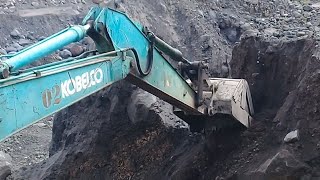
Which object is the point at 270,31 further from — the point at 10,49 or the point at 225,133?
the point at 10,49

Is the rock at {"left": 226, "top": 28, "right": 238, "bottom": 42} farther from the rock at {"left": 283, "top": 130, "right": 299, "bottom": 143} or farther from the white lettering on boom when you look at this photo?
the white lettering on boom

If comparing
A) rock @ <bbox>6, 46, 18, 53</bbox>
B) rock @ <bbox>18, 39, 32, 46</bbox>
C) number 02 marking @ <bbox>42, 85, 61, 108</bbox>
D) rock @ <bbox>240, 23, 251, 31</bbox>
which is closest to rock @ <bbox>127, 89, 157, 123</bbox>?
rock @ <bbox>240, 23, 251, 31</bbox>

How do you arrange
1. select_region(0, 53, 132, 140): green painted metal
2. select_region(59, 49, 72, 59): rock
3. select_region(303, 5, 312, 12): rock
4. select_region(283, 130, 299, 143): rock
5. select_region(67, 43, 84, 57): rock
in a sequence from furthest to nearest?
1. select_region(59, 49, 72, 59): rock
2. select_region(67, 43, 84, 57): rock
3. select_region(303, 5, 312, 12): rock
4. select_region(283, 130, 299, 143): rock
5. select_region(0, 53, 132, 140): green painted metal

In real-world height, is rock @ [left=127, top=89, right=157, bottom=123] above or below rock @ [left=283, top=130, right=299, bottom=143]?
below

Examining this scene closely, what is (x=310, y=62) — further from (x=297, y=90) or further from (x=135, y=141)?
(x=135, y=141)

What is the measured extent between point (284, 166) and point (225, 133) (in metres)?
1.25

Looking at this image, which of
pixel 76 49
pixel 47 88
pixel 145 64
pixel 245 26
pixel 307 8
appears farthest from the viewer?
pixel 76 49

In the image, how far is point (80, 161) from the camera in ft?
26.9

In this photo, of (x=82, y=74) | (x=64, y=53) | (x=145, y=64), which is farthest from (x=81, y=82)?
(x=64, y=53)

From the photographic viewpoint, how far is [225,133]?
24.1ft

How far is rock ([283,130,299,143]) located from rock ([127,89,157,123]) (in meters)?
2.20

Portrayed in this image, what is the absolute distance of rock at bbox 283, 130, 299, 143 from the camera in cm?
643

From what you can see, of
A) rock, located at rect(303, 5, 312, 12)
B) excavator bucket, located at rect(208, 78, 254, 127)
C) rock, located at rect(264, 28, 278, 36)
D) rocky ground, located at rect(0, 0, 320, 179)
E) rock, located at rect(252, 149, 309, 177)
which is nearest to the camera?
rock, located at rect(252, 149, 309, 177)

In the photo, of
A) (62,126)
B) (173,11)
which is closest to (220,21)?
(173,11)
